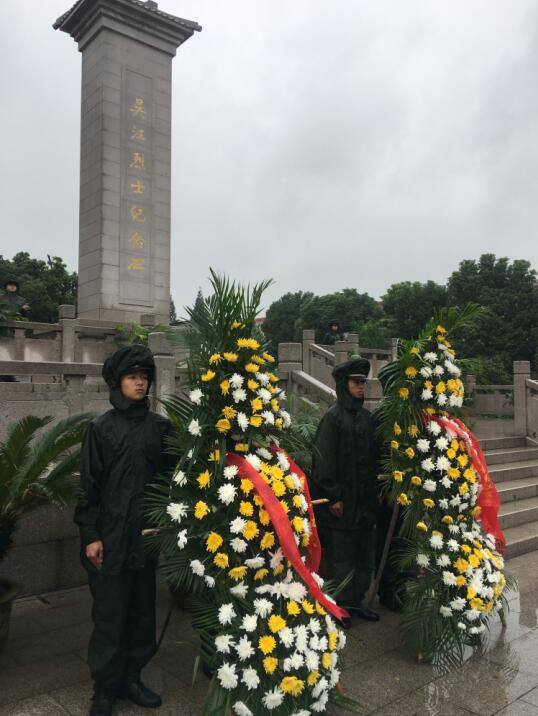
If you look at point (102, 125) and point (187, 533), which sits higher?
point (102, 125)

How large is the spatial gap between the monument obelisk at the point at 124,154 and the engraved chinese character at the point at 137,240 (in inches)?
1.1

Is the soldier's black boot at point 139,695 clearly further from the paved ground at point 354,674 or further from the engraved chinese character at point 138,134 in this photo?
the engraved chinese character at point 138,134

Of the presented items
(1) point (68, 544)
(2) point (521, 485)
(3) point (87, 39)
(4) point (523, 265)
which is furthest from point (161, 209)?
(4) point (523, 265)

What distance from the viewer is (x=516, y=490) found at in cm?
840

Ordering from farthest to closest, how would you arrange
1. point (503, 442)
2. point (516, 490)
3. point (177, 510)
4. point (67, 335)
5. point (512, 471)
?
point (67, 335) → point (503, 442) → point (512, 471) → point (516, 490) → point (177, 510)

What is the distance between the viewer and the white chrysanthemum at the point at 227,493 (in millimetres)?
3121

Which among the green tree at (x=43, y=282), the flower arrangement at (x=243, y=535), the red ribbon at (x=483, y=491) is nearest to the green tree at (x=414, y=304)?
the green tree at (x=43, y=282)

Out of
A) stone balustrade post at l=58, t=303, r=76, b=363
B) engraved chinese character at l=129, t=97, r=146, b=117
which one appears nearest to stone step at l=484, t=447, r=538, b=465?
stone balustrade post at l=58, t=303, r=76, b=363

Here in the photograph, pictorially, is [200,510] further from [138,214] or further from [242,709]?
[138,214]

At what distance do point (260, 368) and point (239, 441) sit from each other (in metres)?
0.45

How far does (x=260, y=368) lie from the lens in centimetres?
349

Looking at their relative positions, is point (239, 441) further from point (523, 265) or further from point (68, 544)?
point (523, 265)

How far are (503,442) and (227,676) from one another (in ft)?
30.4

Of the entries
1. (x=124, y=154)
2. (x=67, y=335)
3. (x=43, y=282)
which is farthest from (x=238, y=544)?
(x=43, y=282)
